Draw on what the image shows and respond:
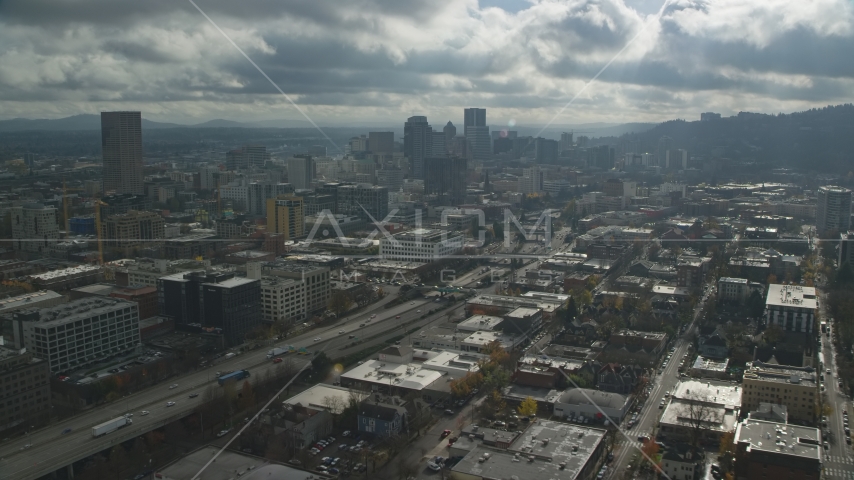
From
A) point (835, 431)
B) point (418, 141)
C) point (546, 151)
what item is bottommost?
point (835, 431)

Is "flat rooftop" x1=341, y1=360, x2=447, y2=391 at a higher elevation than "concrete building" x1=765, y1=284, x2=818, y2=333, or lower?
lower

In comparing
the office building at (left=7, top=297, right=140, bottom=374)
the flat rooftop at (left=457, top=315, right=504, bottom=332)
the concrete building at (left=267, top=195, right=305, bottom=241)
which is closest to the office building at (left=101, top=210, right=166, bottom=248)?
the concrete building at (left=267, top=195, right=305, bottom=241)

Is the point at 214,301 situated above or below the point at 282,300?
above

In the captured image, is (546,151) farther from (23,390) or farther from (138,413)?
(23,390)

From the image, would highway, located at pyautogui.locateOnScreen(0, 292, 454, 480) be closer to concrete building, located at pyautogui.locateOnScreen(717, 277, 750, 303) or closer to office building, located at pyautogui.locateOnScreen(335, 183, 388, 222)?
concrete building, located at pyautogui.locateOnScreen(717, 277, 750, 303)

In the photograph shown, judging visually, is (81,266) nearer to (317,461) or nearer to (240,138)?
(317,461)

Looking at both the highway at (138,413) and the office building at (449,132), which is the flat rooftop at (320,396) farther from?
the office building at (449,132)

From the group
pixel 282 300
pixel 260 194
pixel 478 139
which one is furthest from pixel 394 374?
pixel 478 139
